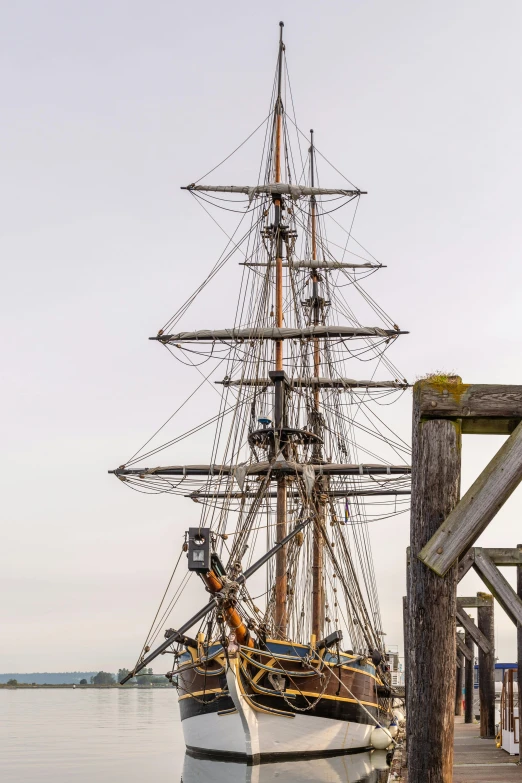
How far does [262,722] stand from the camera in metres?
22.8

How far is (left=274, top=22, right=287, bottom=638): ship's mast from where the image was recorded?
29.9 meters

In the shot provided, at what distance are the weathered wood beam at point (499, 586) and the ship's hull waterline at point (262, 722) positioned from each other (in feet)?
30.3

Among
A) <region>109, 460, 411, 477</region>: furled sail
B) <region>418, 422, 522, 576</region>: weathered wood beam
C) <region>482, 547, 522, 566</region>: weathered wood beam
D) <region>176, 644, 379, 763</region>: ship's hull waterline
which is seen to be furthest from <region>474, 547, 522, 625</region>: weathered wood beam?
<region>109, 460, 411, 477</region>: furled sail

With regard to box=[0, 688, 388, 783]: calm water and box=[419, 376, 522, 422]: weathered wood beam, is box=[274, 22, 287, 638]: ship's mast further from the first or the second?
box=[419, 376, 522, 422]: weathered wood beam

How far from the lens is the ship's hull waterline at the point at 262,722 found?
2248 centimetres

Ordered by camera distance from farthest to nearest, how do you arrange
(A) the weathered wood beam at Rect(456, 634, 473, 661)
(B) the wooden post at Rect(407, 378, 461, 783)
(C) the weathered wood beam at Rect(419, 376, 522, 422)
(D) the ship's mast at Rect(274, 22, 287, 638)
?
(A) the weathered wood beam at Rect(456, 634, 473, 661) → (D) the ship's mast at Rect(274, 22, 287, 638) → (C) the weathered wood beam at Rect(419, 376, 522, 422) → (B) the wooden post at Rect(407, 378, 461, 783)

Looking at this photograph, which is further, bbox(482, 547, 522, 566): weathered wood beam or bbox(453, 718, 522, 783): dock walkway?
bbox(482, 547, 522, 566): weathered wood beam

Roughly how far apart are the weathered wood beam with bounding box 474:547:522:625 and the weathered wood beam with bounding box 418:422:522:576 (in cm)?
912

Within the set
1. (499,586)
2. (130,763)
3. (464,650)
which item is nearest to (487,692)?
(499,586)

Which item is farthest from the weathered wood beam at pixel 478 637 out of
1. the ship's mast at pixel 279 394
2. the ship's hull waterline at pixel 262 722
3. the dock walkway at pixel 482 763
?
the ship's mast at pixel 279 394

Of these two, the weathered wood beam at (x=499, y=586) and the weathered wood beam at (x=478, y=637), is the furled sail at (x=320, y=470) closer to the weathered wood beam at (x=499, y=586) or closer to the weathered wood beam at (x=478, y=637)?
the weathered wood beam at (x=478, y=637)

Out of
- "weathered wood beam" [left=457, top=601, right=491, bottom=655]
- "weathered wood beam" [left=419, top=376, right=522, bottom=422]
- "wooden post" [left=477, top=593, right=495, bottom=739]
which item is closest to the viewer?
"weathered wood beam" [left=419, top=376, right=522, bottom=422]

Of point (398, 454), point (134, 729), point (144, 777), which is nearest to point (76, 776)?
point (144, 777)

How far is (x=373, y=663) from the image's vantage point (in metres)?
29.5
